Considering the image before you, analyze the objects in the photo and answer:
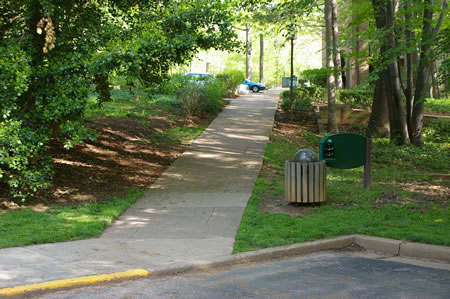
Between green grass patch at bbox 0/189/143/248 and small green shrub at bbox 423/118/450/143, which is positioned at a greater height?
small green shrub at bbox 423/118/450/143

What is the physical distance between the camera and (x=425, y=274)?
6.01 meters

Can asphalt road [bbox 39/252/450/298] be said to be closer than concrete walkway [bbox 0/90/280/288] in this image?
Yes

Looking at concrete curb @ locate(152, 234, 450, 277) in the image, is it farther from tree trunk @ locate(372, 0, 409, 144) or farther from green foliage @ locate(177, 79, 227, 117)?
green foliage @ locate(177, 79, 227, 117)

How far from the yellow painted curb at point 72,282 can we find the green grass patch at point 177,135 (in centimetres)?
1037

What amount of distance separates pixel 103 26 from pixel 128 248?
5764 mm

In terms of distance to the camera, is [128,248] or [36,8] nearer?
[128,248]

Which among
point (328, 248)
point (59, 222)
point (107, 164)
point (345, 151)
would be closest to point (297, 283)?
point (328, 248)

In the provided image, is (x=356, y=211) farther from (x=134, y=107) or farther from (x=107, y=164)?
(x=134, y=107)

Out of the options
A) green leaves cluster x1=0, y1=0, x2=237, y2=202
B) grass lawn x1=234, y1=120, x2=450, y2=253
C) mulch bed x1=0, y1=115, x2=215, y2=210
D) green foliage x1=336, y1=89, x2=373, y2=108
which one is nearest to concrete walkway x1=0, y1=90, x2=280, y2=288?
grass lawn x1=234, y1=120, x2=450, y2=253

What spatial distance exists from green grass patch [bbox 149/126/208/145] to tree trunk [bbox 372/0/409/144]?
249 inches

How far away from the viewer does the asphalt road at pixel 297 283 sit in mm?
5371

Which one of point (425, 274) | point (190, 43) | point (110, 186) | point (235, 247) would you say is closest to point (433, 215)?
point (425, 274)

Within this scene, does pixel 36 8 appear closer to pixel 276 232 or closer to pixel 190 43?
pixel 190 43

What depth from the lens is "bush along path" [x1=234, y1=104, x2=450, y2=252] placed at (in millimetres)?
7379
